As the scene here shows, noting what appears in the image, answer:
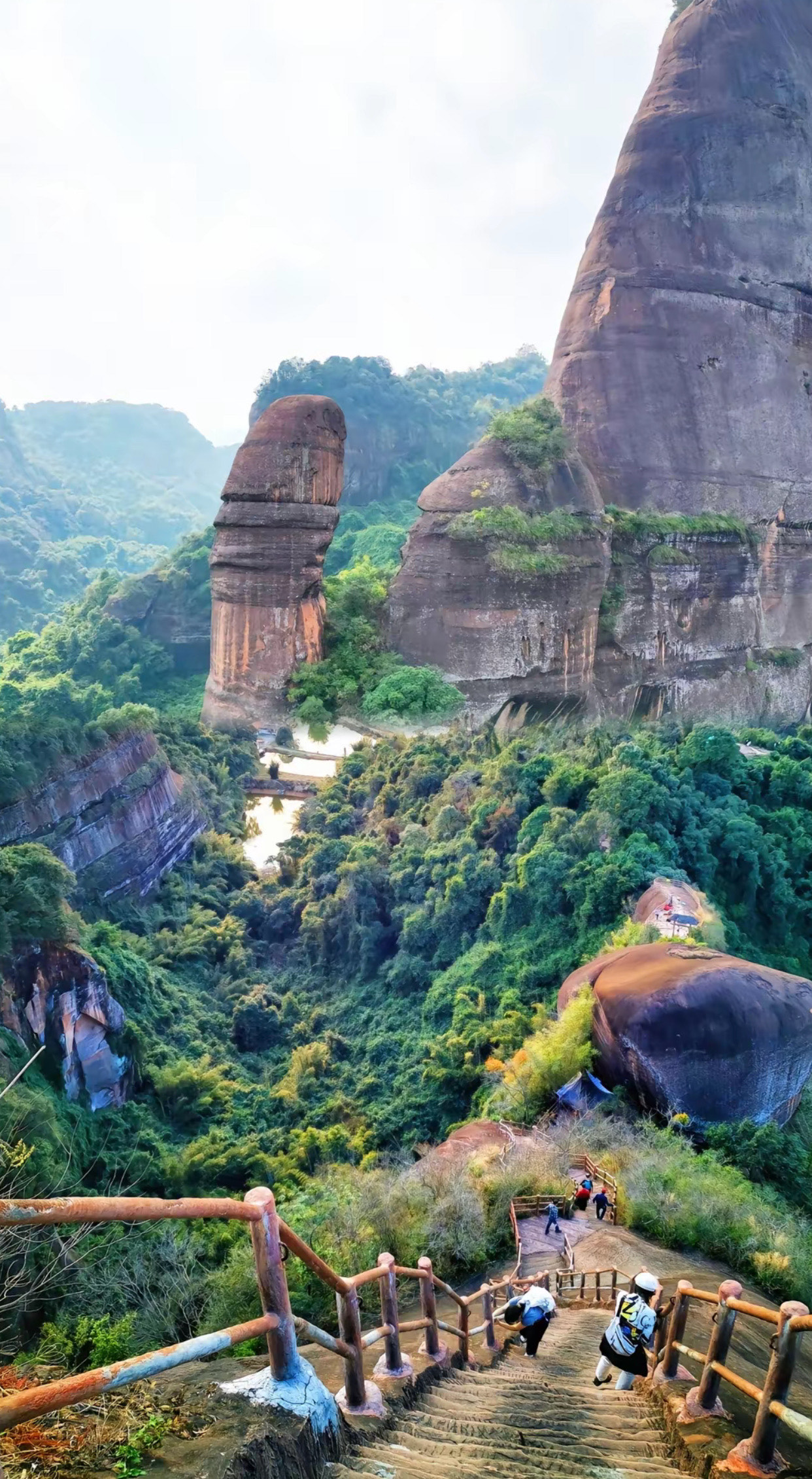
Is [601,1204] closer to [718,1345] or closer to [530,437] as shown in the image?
[718,1345]

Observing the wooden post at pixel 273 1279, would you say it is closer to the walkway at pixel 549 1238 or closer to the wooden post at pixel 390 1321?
the wooden post at pixel 390 1321

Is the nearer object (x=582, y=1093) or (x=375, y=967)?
(x=582, y=1093)

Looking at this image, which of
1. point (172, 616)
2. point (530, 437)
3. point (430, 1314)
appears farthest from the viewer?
point (172, 616)

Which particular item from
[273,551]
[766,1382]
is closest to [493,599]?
[273,551]

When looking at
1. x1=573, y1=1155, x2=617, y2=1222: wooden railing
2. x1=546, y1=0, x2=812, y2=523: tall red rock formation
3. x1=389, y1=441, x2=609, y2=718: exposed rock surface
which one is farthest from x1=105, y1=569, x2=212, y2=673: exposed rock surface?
x1=573, y1=1155, x2=617, y2=1222: wooden railing

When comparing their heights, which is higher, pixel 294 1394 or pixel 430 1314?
pixel 294 1394

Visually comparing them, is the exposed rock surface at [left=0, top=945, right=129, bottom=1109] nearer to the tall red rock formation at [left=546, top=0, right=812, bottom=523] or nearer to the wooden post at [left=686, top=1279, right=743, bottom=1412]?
the wooden post at [left=686, top=1279, right=743, bottom=1412]
